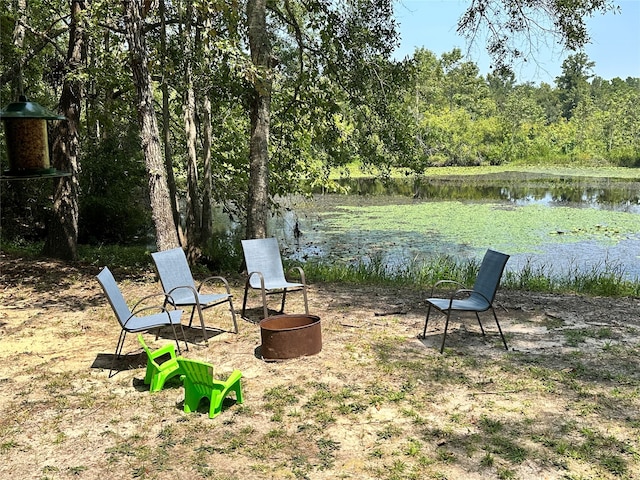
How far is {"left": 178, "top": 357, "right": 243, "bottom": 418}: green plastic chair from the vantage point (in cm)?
333

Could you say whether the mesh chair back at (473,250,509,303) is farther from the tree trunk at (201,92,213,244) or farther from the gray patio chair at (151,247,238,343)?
the tree trunk at (201,92,213,244)

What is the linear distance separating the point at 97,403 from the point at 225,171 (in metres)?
8.69

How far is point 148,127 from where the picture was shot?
6184 mm

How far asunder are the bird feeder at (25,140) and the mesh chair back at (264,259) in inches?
109

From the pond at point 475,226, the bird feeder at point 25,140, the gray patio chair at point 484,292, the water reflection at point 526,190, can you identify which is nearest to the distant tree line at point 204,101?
the pond at point 475,226

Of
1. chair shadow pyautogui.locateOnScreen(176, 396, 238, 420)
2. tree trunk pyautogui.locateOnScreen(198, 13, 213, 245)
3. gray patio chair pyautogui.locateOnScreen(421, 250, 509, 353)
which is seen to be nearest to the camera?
chair shadow pyautogui.locateOnScreen(176, 396, 238, 420)

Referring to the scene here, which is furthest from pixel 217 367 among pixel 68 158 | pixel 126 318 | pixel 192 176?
pixel 192 176

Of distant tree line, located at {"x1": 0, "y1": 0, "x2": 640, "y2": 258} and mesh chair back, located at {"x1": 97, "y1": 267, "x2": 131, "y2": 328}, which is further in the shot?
distant tree line, located at {"x1": 0, "y1": 0, "x2": 640, "y2": 258}

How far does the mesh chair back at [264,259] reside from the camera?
5.48m

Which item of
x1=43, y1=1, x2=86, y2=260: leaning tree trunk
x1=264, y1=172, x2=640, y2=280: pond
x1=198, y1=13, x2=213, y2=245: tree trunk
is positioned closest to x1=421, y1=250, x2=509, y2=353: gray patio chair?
x1=264, y1=172, x2=640, y2=280: pond

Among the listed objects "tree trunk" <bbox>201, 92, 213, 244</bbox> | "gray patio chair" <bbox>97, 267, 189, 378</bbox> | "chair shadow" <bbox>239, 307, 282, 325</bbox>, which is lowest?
"chair shadow" <bbox>239, 307, 282, 325</bbox>

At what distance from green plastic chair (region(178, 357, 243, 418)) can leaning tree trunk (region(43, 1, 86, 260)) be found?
571 cm

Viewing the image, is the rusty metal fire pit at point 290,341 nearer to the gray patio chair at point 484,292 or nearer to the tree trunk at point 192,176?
the gray patio chair at point 484,292

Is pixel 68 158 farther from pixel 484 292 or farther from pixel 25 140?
pixel 484 292
